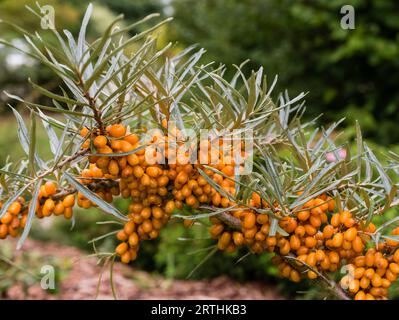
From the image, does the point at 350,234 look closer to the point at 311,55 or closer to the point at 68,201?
the point at 68,201

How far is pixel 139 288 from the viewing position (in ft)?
6.70

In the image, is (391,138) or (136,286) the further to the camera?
(391,138)

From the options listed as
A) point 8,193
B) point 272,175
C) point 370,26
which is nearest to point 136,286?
point 8,193

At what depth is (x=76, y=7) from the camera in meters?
13.3

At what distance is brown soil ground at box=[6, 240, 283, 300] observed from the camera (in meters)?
1.81

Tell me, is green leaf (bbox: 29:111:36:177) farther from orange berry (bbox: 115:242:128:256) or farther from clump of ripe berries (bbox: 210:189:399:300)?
clump of ripe berries (bbox: 210:189:399:300)

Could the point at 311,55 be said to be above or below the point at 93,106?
above

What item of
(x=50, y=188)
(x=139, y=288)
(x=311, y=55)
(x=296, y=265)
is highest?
(x=311, y=55)

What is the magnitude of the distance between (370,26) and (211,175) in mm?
3895

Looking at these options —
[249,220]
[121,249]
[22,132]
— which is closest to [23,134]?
[22,132]

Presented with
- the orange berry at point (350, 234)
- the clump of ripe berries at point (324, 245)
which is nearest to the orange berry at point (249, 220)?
the clump of ripe berries at point (324, 245)

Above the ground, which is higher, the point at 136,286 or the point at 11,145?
the point at 11,145

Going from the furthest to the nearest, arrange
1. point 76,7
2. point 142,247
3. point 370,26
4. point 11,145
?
point 76,7 → point 11,145 → point 370,26 → point 142,247

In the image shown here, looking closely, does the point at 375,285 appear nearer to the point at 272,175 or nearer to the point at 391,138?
the point at 272,175
